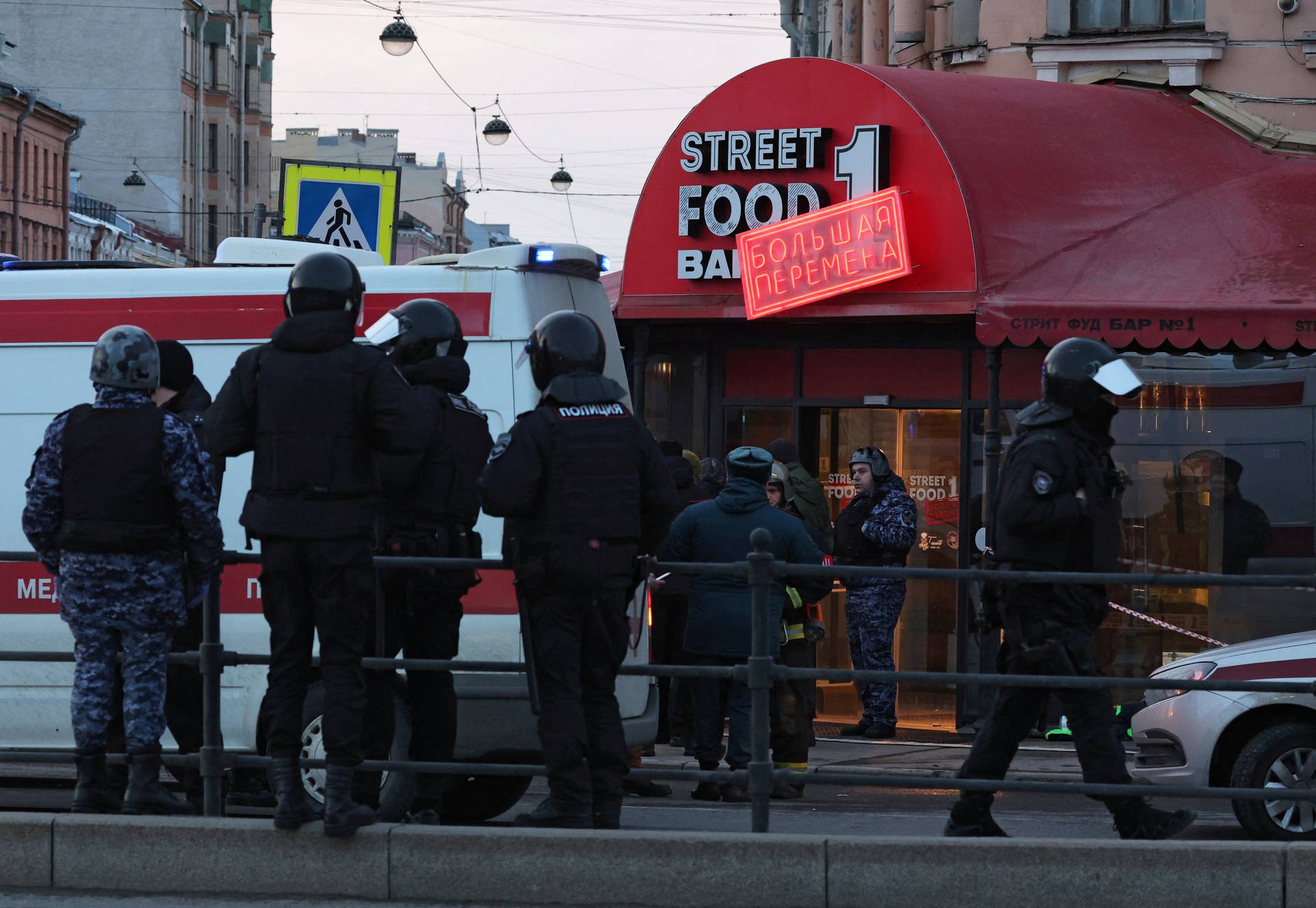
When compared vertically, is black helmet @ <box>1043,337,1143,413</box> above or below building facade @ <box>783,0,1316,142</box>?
below

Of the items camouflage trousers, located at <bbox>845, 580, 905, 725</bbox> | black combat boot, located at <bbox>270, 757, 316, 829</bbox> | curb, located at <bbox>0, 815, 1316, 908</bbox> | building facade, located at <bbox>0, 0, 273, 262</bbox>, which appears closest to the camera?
curb, located at <bbox>0, 815, 1316, 908</bbox>

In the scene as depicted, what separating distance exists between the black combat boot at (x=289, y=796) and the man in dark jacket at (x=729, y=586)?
135 inches

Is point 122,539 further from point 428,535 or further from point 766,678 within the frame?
point 766,678

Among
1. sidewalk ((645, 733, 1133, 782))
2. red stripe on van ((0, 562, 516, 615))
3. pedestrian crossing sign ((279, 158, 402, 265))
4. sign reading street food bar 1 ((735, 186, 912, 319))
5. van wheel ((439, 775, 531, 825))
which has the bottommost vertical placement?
sidewalk ((645, 733, 1133, 782))

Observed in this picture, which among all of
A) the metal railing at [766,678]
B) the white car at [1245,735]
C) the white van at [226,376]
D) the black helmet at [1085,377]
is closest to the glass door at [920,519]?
the white car at [1245,735]

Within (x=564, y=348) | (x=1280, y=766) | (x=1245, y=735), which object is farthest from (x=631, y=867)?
(x=1245, y=735)

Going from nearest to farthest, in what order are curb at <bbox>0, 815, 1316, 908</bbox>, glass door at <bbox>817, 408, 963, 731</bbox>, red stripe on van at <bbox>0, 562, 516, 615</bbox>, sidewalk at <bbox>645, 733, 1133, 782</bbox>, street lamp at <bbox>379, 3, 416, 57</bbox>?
curb at <bbox>0, 815, 1316, 908</bbox>, red stripe on van at <bbox>0, 562, 516, 615</bbox>, sidewalk at <bbox>645, 733, 1133, 782</bbox>, glass door at <bbox>817, 408, 963, 731</bbox>, street lamp at <bbox>379, 3, 416, 57</bbox>

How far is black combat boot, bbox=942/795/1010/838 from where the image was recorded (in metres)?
6.62

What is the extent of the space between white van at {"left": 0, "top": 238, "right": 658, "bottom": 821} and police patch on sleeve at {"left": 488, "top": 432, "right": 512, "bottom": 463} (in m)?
1.81

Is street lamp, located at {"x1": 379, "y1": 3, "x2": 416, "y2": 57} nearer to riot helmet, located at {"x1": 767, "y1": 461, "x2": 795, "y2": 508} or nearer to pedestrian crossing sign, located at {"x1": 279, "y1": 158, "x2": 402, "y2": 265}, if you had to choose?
pedestrian crossing sign, located at {"x1": 279, "y1": 158, "x2": 402, "y2": 265}

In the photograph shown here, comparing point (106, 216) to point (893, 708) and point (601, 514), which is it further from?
point (601, 514)

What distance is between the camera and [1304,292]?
11961 millimetres

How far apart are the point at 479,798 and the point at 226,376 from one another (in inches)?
86.6

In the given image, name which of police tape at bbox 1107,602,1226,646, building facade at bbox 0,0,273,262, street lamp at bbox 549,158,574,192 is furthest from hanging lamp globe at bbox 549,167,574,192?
police tape at bbox 1107,602,1226,646
